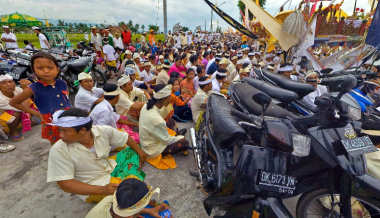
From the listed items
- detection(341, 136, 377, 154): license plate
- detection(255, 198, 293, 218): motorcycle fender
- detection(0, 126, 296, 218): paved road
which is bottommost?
detection(0, 126, 296, 218): paved road

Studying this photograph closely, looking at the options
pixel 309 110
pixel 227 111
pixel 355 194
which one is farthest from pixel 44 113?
pixel 309 110

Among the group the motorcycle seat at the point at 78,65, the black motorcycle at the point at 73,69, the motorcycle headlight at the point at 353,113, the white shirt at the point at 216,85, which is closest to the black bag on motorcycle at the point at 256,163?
the motorcycle headlight at the point at 353,113

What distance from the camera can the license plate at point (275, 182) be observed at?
155cm

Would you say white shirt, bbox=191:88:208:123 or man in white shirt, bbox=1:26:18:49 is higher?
man in white shirt, bbox=1:26:18:49

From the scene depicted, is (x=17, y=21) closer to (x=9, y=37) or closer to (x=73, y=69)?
(x=9, y=37)

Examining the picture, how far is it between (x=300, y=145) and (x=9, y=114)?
16.4 ft

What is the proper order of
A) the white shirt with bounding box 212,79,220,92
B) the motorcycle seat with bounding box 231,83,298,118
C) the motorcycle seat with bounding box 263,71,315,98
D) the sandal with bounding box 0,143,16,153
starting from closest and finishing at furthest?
the motorcycle seat with bounding box 231,83,298,118 → the motorcycle seat with bounding box 263,71,315,98 → the sandal with bounding box 0,143,16,153 → the white shirt with bounding box 212,79,220,92

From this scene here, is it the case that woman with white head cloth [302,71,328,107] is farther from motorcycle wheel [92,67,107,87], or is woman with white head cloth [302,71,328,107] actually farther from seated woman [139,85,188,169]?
motorcycle wheel [92,67,107,87]

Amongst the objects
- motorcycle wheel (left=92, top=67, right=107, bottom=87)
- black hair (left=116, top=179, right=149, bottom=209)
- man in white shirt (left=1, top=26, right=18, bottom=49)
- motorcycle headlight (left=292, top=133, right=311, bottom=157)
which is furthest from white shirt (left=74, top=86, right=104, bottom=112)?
man in white shirt (left=1, top=26, right=18, bottom=49)

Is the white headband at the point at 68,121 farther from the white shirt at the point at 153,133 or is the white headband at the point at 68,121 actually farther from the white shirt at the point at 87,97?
the white shirt at the point at 87,97

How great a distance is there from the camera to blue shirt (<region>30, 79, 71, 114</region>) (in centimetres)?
261

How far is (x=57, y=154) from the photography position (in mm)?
1683

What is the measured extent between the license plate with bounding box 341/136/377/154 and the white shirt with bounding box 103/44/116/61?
8.65 m

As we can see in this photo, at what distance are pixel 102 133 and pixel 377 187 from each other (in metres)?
2.52
